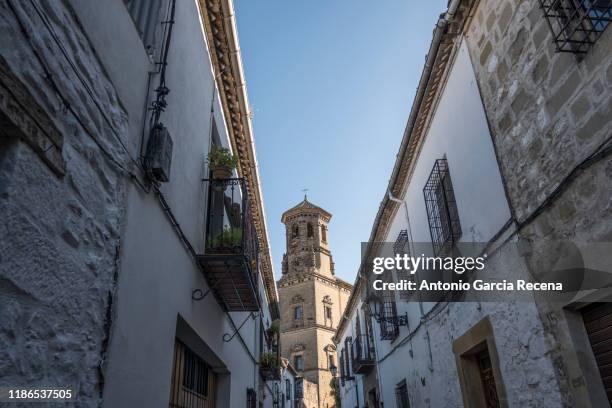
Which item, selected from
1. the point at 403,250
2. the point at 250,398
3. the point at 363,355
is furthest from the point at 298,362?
the point at 403,250

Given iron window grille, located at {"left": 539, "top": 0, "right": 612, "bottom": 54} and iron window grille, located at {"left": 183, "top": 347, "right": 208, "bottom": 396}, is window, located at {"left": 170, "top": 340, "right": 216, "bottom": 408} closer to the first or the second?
iron window grille, located at {"left": 183, "top": 347, "right": 208, "bottom": 396}

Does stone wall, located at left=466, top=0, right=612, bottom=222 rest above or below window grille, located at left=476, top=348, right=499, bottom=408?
above

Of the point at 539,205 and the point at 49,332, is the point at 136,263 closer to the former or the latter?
→ the point at 49,332

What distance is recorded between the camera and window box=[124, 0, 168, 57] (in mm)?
3900

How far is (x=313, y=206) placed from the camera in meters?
40.9

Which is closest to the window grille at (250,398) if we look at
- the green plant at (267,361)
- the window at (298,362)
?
the green plant at (267,361)

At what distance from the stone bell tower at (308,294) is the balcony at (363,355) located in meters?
23.1

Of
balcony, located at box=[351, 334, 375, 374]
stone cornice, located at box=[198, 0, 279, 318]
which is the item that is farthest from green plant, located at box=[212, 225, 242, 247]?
balcony, located at box=[351, 334, 375, 374]

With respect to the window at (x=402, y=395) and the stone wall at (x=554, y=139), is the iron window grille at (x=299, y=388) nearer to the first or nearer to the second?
the window at (x=402, y=395)

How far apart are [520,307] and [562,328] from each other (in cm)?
81

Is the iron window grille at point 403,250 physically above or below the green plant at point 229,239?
above

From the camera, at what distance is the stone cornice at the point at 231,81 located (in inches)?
258


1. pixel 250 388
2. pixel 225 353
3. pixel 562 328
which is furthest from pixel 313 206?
pixel 562 328

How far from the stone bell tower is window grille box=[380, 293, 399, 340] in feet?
89.9
